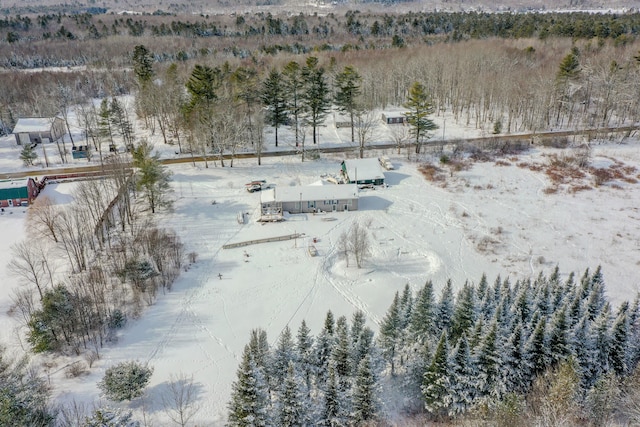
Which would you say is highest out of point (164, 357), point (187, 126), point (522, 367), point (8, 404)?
point (187, 126)

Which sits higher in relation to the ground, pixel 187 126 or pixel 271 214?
pixel 187 126

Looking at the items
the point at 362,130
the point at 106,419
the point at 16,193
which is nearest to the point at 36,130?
the point at 16,193

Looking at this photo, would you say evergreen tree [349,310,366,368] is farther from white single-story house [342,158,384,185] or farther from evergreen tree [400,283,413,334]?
white single-story house [342,158,384,185]

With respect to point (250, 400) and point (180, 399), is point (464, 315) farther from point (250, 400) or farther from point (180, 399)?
point (180, 399)

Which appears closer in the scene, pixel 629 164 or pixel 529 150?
pixel 629 164

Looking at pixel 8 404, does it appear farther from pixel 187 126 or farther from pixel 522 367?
pixel 187 126

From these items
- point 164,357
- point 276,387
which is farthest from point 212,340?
point 276,387

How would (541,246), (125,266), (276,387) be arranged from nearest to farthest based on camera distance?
(276,387) → (125,266) → (541,246)

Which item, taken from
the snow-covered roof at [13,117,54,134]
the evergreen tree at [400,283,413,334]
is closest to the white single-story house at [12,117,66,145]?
the snow-covered roof at [13,117,54,134]

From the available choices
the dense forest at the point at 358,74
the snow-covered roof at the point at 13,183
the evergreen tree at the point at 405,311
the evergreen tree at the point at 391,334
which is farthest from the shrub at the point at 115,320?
the dense forest at the point at 358,74

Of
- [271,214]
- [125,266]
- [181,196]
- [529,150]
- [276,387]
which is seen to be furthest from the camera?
[529,150]
